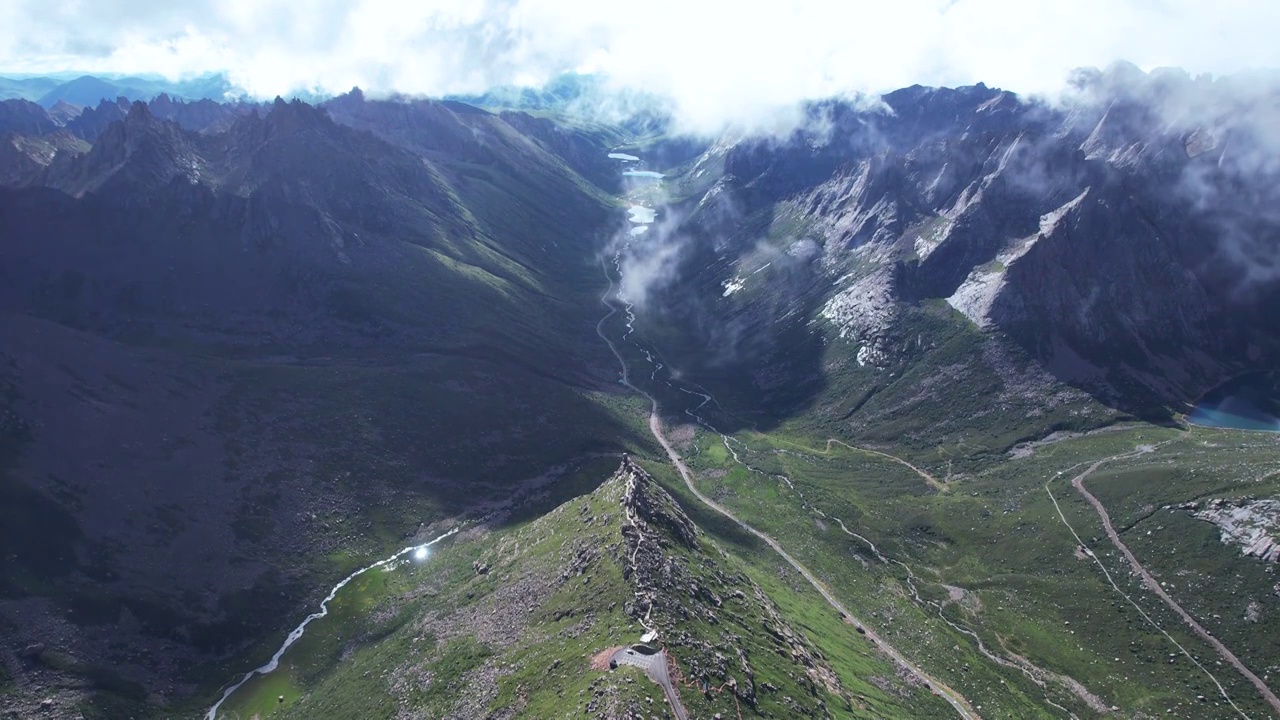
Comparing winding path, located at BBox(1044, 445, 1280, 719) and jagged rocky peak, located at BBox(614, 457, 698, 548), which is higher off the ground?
jagged rocky peak, located at BBox(614, 457, 698, 548)

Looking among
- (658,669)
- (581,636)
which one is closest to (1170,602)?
(658,669)

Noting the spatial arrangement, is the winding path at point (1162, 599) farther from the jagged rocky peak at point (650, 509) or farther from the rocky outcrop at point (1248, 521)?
the jagged rocky peak at point (650, 509)

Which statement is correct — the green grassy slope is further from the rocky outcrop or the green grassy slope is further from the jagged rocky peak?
the rocky outcrop

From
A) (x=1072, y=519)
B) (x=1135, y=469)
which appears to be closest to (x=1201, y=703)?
(x=1072, y=519)

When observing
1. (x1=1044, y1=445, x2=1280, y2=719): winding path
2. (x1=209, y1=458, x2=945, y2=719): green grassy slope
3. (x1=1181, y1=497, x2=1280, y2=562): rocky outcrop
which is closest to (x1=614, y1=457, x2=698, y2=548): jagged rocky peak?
(x1=209, y1=458, x2=945, y2=719): green grassy slope

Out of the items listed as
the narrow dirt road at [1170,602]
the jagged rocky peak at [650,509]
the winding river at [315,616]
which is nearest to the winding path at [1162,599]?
the narrow dirt road at [1170,602]

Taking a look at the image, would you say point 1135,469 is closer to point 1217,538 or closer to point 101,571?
point 1217,538

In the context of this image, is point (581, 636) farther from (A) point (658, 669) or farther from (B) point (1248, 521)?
(B) point (1248, 521)
